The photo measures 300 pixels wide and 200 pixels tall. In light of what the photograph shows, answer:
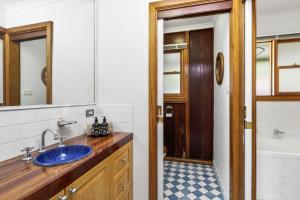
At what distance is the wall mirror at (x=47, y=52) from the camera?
102 cm

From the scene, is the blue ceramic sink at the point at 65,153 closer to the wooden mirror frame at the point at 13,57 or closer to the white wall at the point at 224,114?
the wooden mirror frame at the point at 13,57

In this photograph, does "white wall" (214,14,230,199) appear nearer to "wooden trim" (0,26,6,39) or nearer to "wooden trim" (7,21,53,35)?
"wooden trim" (7,21,53,35)

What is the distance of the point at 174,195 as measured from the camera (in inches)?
78.0

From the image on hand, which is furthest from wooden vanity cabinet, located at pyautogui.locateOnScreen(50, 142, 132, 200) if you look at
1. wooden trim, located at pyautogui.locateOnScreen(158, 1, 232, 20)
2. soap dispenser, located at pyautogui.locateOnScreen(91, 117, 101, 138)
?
wooden trim, located at pyautogui.locateOnScreen(158, 1, 232, 20)

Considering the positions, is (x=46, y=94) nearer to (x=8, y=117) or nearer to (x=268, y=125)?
(x=8, y=117)

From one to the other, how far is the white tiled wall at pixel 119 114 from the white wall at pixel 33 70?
59cm

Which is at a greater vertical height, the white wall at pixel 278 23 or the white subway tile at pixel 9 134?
the white wall at pixel 278 23

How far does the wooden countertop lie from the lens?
64 cm

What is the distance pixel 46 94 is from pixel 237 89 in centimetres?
151

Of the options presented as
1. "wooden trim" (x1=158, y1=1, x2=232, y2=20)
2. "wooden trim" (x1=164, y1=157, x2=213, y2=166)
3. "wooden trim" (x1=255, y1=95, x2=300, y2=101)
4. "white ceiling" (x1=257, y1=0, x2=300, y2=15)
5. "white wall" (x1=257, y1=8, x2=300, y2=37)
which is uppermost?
"white ceiling" (x1=257, y1=0, x2=300, y2=15)

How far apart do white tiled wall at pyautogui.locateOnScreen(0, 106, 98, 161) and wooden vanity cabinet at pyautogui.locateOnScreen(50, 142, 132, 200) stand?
456 mm

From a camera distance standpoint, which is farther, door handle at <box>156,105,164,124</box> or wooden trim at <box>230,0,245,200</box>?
door handle at <box>156,105,164,124</box>

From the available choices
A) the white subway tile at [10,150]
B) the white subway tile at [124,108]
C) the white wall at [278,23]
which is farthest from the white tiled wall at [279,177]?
the white subway tile at [10,150]

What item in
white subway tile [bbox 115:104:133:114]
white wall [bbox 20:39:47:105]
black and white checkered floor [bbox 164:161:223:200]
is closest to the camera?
white wall [bbox 20:39:47:105]
